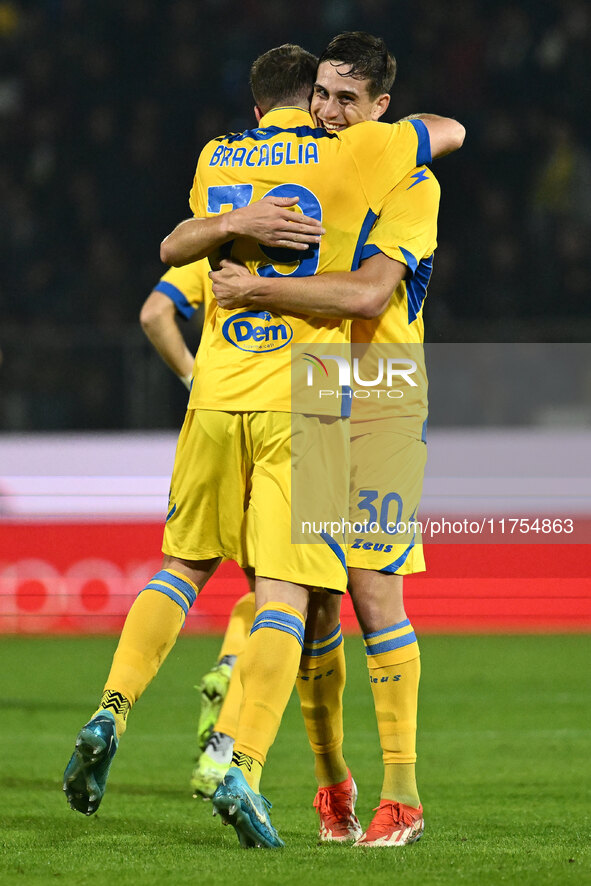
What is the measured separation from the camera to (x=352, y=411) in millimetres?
3602

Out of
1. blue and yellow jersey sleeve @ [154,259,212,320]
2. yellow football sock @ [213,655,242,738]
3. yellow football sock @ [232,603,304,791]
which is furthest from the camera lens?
blue and yellow jersey sleeve @ [154,259,212,320]

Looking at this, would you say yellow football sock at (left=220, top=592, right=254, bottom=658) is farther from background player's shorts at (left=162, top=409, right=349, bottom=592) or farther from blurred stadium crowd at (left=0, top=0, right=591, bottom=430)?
blurred stadium crowd at (left=0, top=0, right=591, bottom=430)

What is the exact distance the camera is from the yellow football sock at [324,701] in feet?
11.9

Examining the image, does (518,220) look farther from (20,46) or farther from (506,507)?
(20,46)

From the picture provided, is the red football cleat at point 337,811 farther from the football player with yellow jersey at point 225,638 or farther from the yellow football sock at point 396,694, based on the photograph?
the football player with yellow jersey at point 225,638

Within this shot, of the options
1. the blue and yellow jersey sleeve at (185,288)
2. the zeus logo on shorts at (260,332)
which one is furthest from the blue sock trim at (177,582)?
the blue and yellow jersey sleeve at (185,288)

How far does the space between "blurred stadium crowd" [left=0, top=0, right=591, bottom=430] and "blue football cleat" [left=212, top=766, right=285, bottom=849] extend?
7.65 metres

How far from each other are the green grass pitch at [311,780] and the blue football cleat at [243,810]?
41 millimetres

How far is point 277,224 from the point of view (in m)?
3.27

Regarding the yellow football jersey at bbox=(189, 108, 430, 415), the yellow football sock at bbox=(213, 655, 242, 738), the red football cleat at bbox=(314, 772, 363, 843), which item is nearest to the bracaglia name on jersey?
the yellow football jersey at bbox=(189, 108, 430, 415)

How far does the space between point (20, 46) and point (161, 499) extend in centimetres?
574

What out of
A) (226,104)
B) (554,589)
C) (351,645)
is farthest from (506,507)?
(226,104)

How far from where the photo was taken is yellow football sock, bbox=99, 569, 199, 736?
10.8 feet

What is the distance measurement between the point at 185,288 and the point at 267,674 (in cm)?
245
